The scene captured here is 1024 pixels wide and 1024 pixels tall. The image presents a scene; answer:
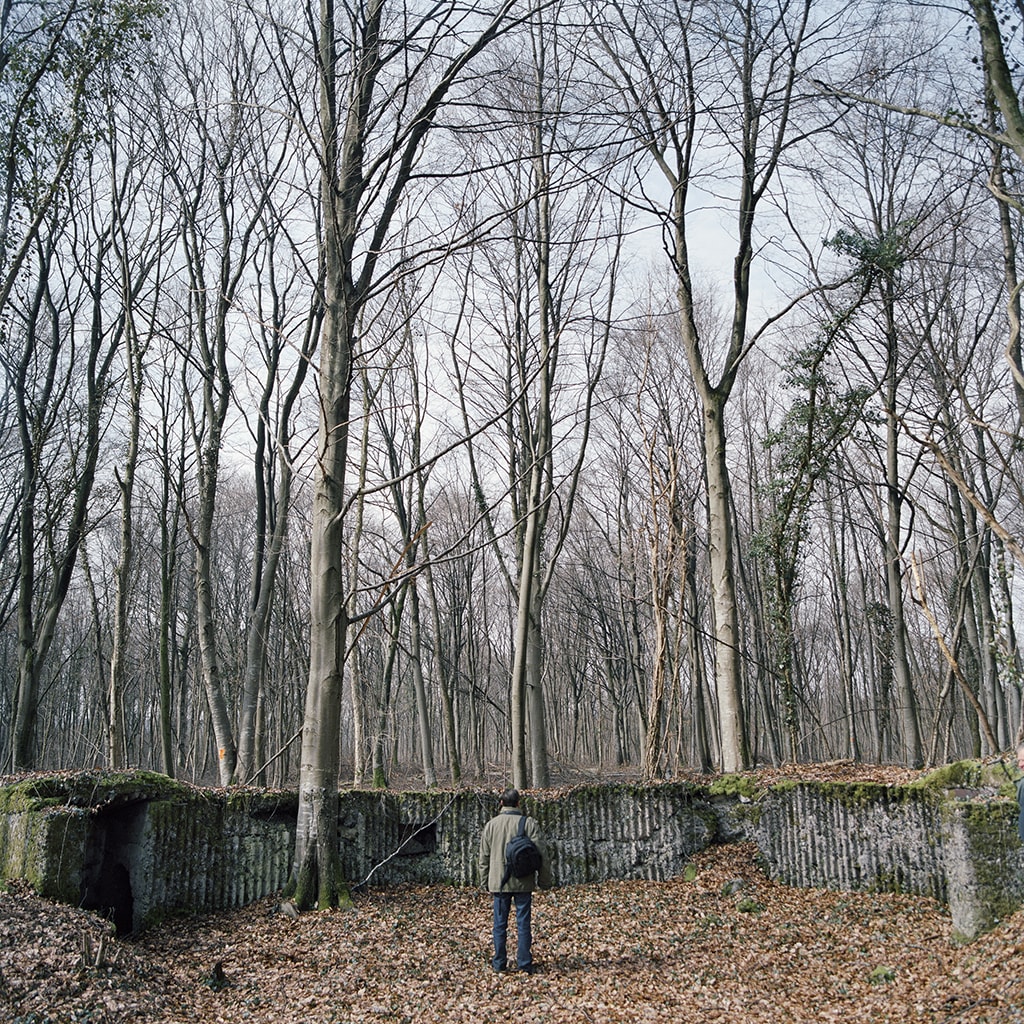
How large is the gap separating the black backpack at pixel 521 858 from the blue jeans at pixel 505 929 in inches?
5.5

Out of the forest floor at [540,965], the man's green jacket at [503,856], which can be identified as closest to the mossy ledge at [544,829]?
the forest floor at [540,965]

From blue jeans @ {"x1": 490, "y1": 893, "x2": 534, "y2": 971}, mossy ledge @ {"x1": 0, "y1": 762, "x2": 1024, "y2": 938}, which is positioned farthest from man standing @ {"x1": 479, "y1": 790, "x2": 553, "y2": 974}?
mossy ledge @ {"x1": 0, "y1": 762, "x2": 1024, "y2": 938}

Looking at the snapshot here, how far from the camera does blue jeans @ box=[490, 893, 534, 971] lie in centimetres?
626

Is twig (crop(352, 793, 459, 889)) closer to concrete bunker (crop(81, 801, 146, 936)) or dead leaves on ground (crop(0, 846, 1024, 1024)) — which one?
dead leaves on ground (crop(0, 846, 1024, 1024))

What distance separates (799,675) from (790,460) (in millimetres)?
12050

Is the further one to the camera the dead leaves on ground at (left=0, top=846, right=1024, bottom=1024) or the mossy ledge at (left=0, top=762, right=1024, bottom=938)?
the mossy ledge at (left=0, top=762, right=1024, bottom=938)

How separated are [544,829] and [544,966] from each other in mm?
2776

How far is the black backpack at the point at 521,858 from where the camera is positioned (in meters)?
6.39

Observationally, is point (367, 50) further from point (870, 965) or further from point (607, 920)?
point (870, 965)

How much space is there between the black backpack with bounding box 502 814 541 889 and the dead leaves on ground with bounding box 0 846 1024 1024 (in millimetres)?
728

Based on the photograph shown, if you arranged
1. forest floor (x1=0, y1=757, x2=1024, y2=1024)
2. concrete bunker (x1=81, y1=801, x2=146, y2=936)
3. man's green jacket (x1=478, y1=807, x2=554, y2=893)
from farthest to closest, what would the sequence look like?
1. concrete bunker (x1=81, y1=801, x2=146, y2=936)
2. man's green jacket (x1=478, y1=807, x2=554, y2=893)
3. forest floor (x1=0, y1=757, x2=1024, y2=1024)

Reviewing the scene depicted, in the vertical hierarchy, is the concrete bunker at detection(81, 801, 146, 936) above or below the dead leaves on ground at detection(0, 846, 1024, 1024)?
above

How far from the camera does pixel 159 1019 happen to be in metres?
5.14

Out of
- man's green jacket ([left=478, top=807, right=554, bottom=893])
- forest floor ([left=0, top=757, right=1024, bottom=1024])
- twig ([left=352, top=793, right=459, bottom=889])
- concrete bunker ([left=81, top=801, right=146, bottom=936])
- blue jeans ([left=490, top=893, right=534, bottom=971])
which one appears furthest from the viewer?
twig ([left=352, top=793, right=459, bottom=889])
